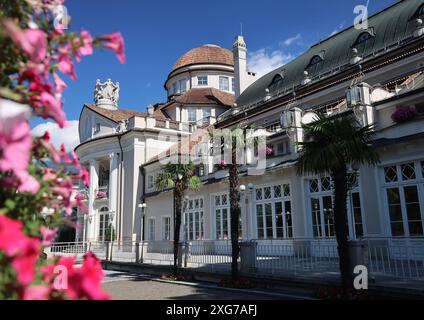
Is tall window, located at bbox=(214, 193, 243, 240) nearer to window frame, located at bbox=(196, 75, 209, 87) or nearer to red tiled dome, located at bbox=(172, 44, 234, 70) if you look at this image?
window frame, located at bbox=(196, 75, 209, 87)

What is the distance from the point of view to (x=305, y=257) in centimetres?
1358

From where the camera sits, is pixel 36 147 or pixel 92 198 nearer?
pixel 36 147

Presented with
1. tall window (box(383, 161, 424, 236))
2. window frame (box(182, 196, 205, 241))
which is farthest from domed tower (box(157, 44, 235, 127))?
tall window (box(383, 161, 424, 236))

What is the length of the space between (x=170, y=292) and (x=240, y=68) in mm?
27714

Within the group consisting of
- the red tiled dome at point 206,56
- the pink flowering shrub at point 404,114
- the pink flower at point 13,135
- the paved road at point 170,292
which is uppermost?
the red tiled dome at point 206,56

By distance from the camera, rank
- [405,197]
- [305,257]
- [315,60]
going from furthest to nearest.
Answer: [315,60], [405,197], [305,257]

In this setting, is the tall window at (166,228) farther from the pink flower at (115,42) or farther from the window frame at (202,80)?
the pink flower at (115,42)

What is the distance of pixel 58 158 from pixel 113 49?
773 mm

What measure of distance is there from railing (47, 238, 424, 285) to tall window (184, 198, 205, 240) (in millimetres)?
4285

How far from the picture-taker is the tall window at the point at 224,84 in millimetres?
43969

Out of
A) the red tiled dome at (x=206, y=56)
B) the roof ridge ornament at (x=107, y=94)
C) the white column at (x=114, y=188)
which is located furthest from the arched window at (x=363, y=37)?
the roof ridge ornament at (x=107, y=94)

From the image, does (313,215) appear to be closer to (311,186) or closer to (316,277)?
(311,186)

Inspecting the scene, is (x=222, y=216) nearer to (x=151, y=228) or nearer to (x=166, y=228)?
(x=166, y=228)

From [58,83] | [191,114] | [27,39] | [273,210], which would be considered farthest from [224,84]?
[27,39]
